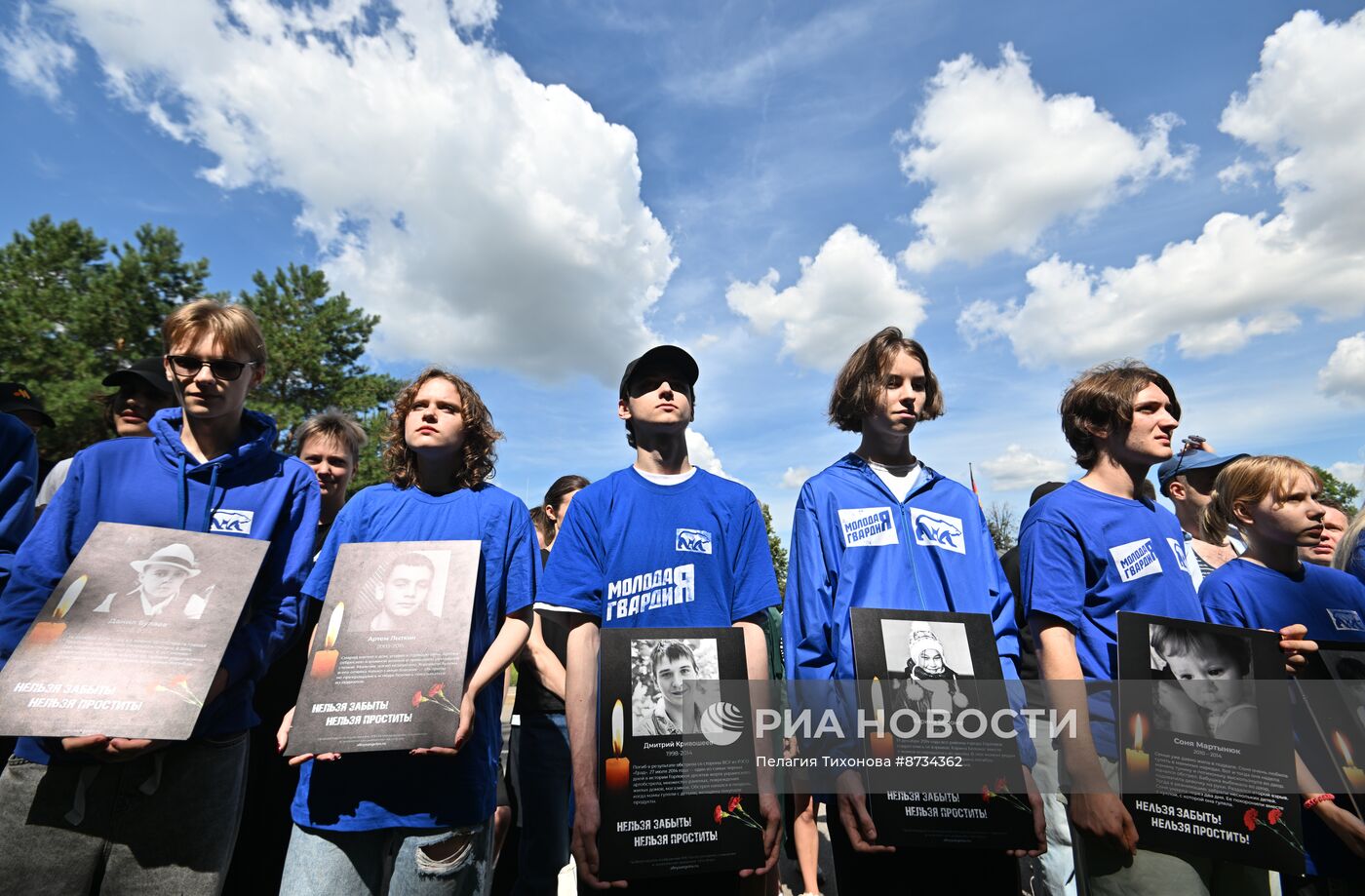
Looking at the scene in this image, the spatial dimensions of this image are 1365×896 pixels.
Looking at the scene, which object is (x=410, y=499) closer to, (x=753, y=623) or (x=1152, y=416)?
(x=753, y=623)

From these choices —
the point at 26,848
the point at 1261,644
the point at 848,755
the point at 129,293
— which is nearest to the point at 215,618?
the point at 26,848

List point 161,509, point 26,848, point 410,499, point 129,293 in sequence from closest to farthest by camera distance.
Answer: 1. point 26,848
2. point 161,509
3. point 410,499
4. point 129,293

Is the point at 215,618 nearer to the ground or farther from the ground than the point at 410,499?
nearer to the ground

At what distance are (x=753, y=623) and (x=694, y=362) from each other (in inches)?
44.4

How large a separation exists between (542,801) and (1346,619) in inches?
159

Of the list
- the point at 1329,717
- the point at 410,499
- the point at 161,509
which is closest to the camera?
the point at 161,509

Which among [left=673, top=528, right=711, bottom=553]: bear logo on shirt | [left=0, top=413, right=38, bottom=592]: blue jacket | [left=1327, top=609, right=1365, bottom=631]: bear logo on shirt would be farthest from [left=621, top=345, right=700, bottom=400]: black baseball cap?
[left=1327, top=609, right=1365, bottom=631]: bear logo on shirt

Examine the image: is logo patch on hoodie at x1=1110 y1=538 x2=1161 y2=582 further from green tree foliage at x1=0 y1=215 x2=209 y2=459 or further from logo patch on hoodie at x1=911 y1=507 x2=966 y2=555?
green tree foliage at x1=0 y1=215 x2=209 y2=459

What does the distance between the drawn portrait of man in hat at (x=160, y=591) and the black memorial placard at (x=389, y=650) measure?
0.40 metres

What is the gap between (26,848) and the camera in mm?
1925

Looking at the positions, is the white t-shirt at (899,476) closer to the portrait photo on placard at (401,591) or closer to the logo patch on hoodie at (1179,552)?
the logo patch on hoodie at (1179,552)

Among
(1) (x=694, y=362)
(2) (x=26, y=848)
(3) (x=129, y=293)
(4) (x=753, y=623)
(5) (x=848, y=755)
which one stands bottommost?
(2) (x=26, y=848)

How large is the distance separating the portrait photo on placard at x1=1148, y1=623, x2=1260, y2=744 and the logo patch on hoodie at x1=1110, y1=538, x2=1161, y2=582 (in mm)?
288

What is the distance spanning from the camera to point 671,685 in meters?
2.11
